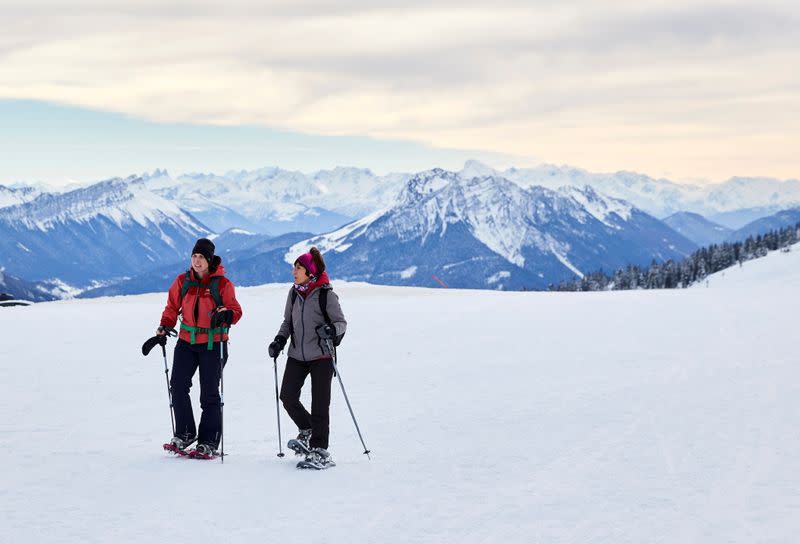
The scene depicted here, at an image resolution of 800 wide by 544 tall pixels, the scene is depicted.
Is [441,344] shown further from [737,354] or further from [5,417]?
[5,417]

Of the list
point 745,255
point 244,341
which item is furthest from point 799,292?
point 745,255

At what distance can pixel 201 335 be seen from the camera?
10219mm

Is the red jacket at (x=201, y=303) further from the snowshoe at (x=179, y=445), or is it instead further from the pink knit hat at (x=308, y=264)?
the snowshoe at (x=179, y=445)

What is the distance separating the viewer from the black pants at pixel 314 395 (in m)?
10.1

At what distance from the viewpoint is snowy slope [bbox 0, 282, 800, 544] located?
7.71 m

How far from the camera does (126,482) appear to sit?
919cm

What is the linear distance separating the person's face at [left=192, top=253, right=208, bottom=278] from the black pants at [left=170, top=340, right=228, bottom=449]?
925mm

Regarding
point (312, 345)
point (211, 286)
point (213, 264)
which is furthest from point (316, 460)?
point (213, 264)

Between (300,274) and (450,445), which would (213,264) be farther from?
(450,445)

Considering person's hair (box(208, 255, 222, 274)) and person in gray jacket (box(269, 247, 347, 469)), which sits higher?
person's hair (box(208, 255, 222, 274))

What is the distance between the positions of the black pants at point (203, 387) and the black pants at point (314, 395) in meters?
0.93

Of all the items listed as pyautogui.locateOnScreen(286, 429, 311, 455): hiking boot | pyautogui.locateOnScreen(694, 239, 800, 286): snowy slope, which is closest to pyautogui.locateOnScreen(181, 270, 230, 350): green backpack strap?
pyautogui.locateOnScreen(286, 429, 311, 455): hiking boot

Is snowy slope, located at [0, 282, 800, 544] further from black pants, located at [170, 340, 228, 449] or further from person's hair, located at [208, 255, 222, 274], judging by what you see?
person's hair, located at [208, 255, 222, 274]

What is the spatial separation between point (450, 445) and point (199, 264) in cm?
424
